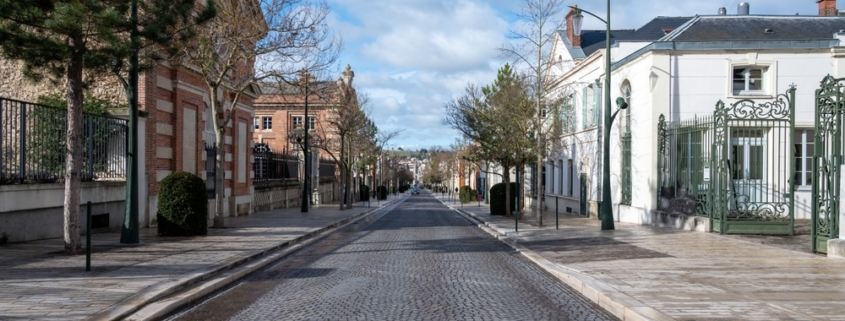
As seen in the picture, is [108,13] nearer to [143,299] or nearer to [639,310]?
[143,299]

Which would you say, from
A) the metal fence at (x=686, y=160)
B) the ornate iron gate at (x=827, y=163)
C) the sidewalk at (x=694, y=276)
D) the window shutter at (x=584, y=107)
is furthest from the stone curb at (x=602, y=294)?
the window shutter at (x=584, y=107)

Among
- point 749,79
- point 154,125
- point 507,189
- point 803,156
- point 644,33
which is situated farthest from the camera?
point 644,33

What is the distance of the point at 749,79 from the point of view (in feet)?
75.0

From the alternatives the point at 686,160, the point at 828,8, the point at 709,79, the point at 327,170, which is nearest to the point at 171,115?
the point at 686,160

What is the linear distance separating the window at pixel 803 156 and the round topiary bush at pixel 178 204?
701 inches

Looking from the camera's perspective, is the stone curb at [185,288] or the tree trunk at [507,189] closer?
the stone curb at [185,288]

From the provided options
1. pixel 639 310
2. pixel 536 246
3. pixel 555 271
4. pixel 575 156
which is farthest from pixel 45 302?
pixel 575 156

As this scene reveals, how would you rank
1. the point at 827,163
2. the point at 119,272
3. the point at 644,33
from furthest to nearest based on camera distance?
the point at 644,33 < the point at 827,163 < the point at 119,272

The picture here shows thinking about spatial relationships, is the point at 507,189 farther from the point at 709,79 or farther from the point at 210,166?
Answer: the point at 210,166

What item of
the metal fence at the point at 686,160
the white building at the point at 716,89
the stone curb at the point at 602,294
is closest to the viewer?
the stone curb at the point at 602,294

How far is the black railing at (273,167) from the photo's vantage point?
36125 mm

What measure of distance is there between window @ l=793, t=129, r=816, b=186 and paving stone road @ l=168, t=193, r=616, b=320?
1194 centimetres

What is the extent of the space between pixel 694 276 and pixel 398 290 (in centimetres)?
446

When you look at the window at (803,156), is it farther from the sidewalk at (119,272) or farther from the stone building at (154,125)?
the stone building at (154,125)
